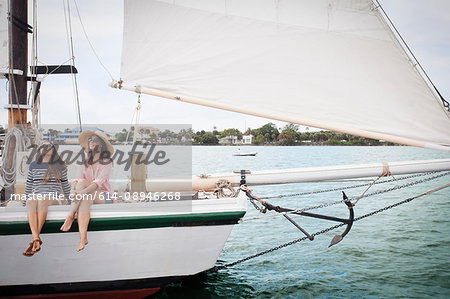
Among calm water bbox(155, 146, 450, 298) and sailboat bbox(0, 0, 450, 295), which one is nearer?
sailboat bbox(0, 0, 450, 295)

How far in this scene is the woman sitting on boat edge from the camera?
5051 millimetres

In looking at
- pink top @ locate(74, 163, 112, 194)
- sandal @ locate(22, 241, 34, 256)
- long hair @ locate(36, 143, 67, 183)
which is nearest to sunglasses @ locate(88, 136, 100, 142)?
pink top @ locate(74, 163, 112, 194)

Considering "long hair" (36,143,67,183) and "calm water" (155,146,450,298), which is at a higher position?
"long hair" (36,143,67,183)

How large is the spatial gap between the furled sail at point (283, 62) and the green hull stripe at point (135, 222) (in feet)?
5.36

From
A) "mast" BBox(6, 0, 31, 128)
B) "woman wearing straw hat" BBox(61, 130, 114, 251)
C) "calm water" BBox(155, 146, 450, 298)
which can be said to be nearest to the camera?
"woman wearing straw hat" BBox(61, 130, 114, 251)

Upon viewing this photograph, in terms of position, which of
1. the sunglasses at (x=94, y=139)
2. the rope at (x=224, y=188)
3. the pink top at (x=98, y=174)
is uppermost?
the sunglasses at (x=94, y=139)

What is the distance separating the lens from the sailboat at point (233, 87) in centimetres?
546

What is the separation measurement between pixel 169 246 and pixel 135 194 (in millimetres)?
960

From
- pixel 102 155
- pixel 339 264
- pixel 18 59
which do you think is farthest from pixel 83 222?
pixel 339 264

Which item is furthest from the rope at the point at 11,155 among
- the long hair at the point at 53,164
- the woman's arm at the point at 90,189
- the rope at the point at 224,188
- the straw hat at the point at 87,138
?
the rope at the point at 224,188

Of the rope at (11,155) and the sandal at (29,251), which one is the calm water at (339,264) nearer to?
the sandal at (29,251)

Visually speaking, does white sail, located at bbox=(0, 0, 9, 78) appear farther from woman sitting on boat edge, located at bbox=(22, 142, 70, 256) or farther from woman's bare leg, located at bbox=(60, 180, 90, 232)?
woman's bare leg, located at bbox=(60, 180, 90, 232)

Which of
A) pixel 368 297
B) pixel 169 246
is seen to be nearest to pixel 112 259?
pixel 169 246

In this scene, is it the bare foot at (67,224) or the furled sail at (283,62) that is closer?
the bare foot at (67,224)
